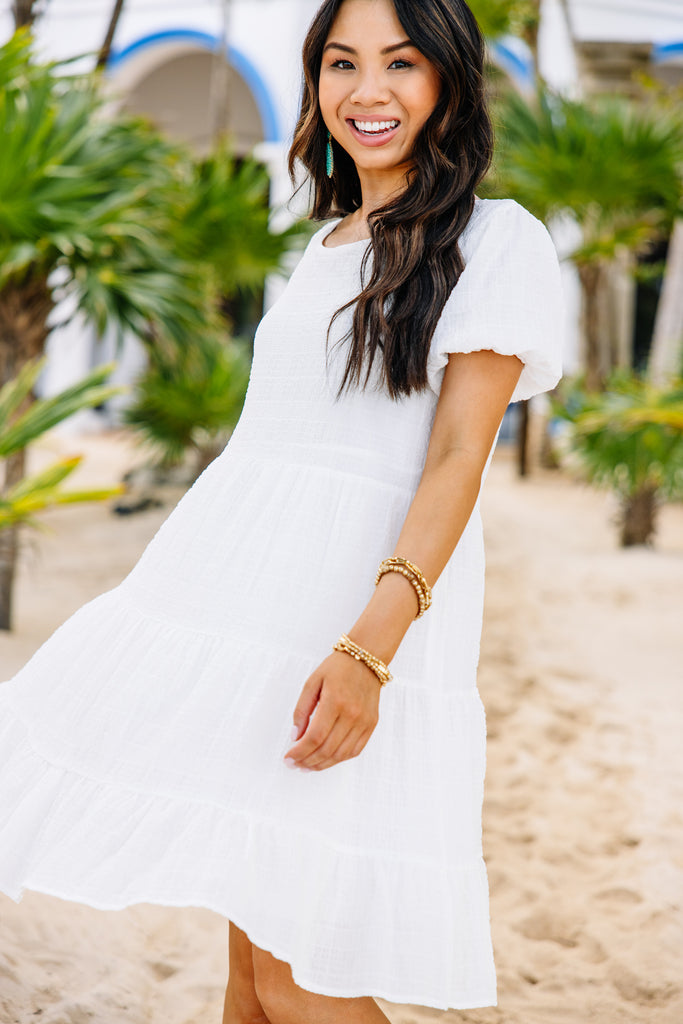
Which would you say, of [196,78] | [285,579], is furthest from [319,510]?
[196,78]

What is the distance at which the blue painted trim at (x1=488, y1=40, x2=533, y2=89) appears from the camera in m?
11.2

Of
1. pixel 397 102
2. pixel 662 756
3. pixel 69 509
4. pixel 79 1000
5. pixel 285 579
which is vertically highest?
pixel 397 102

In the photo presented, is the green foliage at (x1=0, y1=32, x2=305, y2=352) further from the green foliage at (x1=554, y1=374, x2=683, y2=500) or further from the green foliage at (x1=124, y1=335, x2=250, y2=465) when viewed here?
the green foliage at (x1=554, y1=374, x2=683, y2=500)

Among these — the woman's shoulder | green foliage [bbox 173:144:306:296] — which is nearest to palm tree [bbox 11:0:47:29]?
green foliage [bbox 173:144:306:296]

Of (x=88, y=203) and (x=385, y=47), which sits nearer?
(x=385, y=47)

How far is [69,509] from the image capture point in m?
8.17

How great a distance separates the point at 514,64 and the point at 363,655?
1164cm

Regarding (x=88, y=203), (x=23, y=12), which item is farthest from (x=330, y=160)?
(x=23, y=12)

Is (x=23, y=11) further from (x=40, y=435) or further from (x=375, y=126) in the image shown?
(x=375, y=126)

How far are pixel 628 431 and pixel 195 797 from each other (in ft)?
17.7

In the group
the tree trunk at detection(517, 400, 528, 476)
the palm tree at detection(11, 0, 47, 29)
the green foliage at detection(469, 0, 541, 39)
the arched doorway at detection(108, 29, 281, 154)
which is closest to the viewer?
the palm tree at detection(11, 0, 47, 29)

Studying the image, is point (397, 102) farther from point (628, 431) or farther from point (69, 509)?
point (69, 509)

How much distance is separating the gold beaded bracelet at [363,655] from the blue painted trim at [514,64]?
11418mm

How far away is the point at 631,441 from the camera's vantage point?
607 cm
